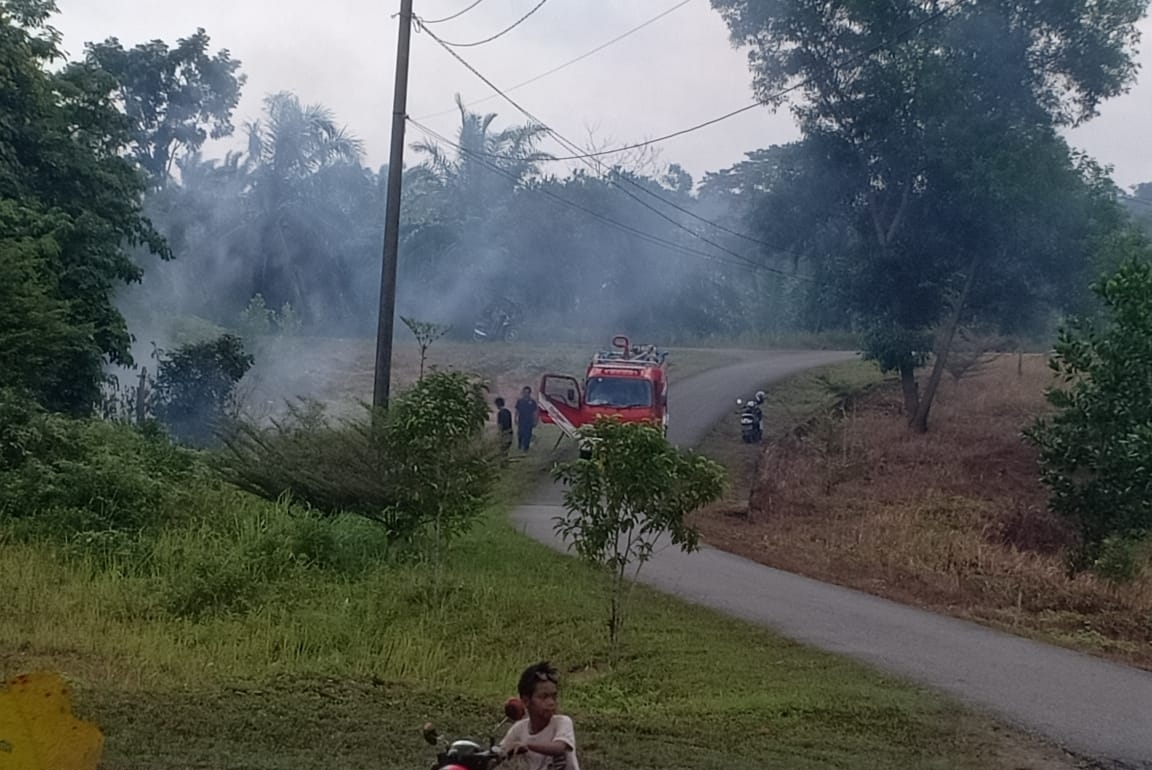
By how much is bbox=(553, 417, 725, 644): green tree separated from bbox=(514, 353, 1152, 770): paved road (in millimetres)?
1996

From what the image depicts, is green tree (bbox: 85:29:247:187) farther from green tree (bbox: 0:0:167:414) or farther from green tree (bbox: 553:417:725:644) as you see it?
green tree (bbox: 553:417:725:644)

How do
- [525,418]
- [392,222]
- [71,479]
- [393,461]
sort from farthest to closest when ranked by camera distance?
[525,418] → [392,222] → [71,479] → [393,461]

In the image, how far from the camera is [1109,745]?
783 cm

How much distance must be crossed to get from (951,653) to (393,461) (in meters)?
5.73

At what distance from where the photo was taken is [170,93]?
36125mm

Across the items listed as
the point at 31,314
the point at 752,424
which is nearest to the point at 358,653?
the point at 31,314

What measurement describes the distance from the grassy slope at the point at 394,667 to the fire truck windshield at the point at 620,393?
12.3 metres

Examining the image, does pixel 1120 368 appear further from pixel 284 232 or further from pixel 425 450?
pixel 284 232

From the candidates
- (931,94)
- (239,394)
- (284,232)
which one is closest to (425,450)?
(239,394)

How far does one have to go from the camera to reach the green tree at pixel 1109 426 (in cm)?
1639

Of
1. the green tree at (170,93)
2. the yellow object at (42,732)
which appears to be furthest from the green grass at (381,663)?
the green tree at (170,93)

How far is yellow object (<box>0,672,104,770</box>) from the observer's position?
6.04 m

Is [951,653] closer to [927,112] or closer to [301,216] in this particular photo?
[927,112]

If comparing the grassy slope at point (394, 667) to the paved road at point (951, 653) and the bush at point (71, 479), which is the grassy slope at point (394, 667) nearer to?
the paved road at point (951, 653)
